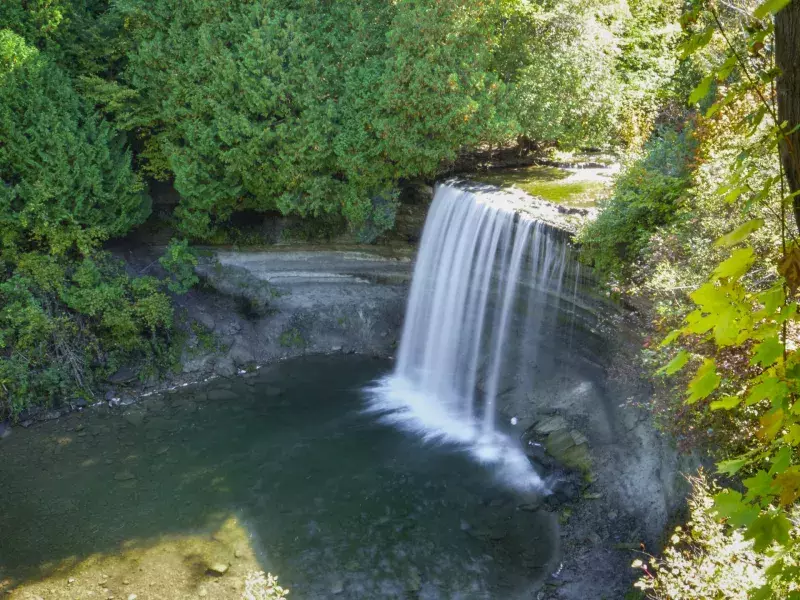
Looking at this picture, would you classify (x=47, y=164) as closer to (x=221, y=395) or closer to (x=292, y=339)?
(x=221, y=395)

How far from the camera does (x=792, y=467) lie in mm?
2951

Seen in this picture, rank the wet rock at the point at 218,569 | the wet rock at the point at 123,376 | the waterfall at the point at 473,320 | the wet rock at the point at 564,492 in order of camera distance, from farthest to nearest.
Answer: the wet rock at the point at 123,376
the waterfall at the point at 473,320
the wet rock at the point at 564,492
the wet rock at the point at 218,569

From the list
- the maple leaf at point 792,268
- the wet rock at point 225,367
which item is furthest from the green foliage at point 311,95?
the maple leaf at point 792,268

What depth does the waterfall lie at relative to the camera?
48.6ft

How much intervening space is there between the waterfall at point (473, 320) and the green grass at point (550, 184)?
4.62 feet

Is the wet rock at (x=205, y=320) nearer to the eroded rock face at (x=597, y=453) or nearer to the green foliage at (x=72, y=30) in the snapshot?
the green foliage at (x=72, y=30)

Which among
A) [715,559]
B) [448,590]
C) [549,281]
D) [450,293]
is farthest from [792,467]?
[450,293]

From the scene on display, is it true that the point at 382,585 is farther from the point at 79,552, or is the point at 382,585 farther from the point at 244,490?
the point at 79,552

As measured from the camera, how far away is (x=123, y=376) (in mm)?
17406

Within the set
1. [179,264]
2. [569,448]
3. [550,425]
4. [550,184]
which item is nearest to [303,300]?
[179,264]

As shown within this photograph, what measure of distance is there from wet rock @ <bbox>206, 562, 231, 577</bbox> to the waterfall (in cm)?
574

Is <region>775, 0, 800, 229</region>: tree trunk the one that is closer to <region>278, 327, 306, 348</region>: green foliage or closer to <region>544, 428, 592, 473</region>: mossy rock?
<region>544, 428, 592, 473</region>: mossy rock

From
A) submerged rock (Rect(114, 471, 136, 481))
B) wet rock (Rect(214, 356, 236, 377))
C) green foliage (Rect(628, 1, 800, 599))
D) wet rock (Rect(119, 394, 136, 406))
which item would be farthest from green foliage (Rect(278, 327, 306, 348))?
green foliage (Rect(628, 1, 800, 599))

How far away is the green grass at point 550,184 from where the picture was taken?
1605cm
